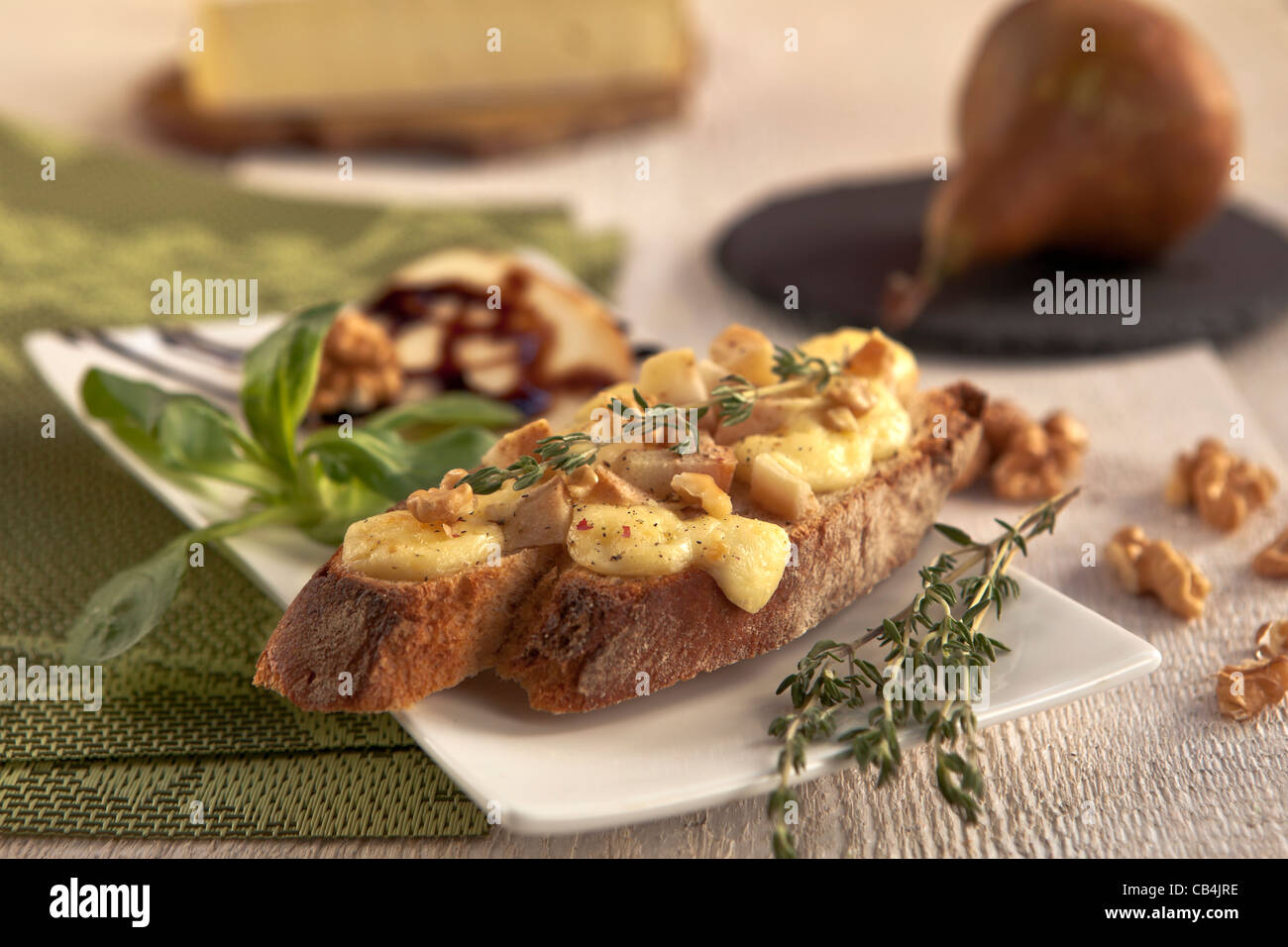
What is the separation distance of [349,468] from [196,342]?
0.88 metres

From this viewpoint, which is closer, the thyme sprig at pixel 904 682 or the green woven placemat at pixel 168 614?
the thyme sprig at pixel 904 682

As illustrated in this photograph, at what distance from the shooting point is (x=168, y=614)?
202 cm

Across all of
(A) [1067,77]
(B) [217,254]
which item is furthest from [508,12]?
(A) [1067,77]

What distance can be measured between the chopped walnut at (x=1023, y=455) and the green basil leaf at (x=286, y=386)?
3.68 feet

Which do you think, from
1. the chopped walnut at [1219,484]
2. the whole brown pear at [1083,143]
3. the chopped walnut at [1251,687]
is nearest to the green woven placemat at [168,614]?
the whole brown pear at [1083,143]

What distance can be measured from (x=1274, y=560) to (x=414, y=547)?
4.55 feet

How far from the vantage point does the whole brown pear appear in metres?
3.11

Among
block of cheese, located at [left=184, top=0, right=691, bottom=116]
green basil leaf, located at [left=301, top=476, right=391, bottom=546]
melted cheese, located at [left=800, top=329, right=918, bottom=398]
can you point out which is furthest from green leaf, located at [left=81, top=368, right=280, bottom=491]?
block of cheese, located at [left=184, top=0, right=691, bottom=116]

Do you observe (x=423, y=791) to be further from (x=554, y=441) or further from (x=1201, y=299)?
(x=1201, y=299)

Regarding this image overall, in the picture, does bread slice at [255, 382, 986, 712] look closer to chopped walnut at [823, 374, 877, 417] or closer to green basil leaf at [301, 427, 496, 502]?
chopped walnut at [823, 374, 877, 417]

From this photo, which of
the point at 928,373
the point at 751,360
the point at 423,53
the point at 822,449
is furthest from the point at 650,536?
the point at 423,53

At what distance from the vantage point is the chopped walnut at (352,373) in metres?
2.52

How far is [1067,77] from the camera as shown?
3146mm

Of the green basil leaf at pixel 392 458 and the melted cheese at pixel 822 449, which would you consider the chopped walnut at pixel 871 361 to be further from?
the green basil leaf at pixel 392 458
